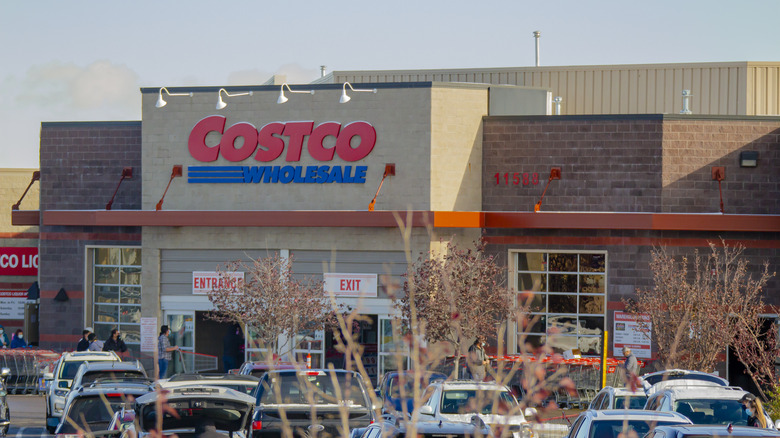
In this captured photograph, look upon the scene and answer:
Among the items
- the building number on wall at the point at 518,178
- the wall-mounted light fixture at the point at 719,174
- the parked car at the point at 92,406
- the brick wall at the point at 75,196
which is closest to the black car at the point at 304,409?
the parked car at the point at 92,406

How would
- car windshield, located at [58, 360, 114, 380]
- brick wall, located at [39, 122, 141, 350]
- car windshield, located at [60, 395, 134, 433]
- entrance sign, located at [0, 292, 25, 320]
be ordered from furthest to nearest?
entrance sign, located at [0, 292, 25, 320] < brick wall, located at [39, 122, 141, 350] < car windshield, located at [58, 360, 114, 380] < car windshield, located at [60, 395, 134, 433]

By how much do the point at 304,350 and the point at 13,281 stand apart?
17776 mm

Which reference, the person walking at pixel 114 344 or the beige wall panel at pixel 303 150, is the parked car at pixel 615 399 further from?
the person walking at pixel 114 344

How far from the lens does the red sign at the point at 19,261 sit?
41.6m


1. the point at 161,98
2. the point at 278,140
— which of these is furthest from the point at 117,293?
the point at 278,140

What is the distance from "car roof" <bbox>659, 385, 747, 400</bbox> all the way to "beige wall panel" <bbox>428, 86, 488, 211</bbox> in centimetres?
1344

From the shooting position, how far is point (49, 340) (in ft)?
106

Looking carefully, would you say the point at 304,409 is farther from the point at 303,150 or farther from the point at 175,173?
the point at 175,173

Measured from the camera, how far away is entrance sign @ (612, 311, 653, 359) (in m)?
27.7

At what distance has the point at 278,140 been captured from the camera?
95.3 feet

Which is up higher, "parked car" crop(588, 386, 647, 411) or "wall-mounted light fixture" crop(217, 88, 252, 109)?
"wall-mounted light fixture" crop(217, 88, 252, 109)

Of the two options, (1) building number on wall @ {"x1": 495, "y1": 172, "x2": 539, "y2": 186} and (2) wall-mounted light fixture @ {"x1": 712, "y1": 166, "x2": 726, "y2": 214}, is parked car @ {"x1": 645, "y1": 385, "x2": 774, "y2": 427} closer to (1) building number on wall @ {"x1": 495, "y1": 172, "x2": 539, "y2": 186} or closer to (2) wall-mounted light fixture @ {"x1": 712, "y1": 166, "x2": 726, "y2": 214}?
(2) wall-mounted light fixture @ {"x1": 712, "y1": 166, "x2": 726, "y2": 214}

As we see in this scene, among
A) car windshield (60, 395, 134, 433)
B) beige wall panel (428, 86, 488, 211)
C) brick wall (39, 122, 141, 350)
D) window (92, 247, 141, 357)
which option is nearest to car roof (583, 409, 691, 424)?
car windshield (60, 395, 134, 433)

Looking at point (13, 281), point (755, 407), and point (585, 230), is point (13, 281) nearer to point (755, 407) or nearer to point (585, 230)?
point (585, 230)
